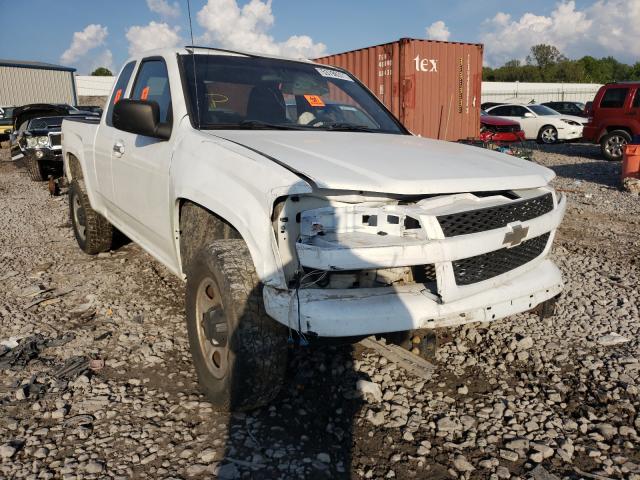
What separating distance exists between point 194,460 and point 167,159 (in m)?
1.67

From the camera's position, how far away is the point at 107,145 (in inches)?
168

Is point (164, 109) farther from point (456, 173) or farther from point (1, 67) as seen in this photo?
point (1, 67)

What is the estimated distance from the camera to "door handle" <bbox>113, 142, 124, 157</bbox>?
3.91m

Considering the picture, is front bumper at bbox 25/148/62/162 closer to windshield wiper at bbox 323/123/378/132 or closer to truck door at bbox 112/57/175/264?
truck door at bbox 112/57/175/264

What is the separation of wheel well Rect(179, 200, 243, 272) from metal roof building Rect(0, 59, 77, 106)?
3475 centimetres

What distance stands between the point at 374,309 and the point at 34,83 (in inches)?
1472

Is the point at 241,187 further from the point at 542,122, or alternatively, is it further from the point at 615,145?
the point at 542,122

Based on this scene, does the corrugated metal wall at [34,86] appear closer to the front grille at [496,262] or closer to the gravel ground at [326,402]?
the gravel ground at [326,402]

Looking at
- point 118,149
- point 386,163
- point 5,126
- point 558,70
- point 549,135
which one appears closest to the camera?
point 386,163

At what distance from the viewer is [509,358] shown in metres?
3.32

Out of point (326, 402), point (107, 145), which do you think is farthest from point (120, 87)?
point (326, 402)

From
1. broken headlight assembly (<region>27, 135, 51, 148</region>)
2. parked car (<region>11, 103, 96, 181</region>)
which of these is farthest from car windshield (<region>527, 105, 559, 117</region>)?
broken headlight assembly (<region>27, 135, 51, 148</region>)

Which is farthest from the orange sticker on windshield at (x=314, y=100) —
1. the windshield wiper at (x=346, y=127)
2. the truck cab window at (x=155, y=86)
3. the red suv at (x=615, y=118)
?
the red suv at (x=615, y=118)

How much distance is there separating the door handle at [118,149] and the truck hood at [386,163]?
1164mm
